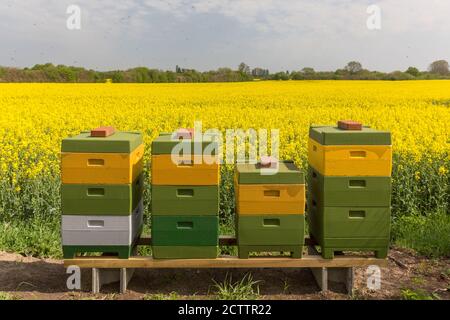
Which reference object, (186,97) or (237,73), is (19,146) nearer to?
(186,97)

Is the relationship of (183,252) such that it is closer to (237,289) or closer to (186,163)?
(237,289)

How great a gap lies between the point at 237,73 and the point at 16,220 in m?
34.5

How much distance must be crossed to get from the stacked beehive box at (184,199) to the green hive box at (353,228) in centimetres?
115

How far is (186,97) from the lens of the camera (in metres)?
22.3

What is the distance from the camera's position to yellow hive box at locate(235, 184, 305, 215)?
4723mm

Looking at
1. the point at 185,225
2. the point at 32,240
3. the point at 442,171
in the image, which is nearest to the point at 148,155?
the point at 32,240

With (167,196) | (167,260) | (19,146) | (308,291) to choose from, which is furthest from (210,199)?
(19,146)

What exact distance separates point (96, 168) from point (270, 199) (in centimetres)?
178

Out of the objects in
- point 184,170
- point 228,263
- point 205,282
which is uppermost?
point 184,170

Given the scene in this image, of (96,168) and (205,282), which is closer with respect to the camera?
(96,168)

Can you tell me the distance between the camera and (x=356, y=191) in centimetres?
477

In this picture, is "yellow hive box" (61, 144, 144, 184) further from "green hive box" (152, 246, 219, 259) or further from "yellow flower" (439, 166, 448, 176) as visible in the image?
"yellow flower" (439, 166, 448, 176)

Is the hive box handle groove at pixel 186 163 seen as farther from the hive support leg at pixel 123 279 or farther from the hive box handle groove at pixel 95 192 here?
the hive support leg at pixel 123 279

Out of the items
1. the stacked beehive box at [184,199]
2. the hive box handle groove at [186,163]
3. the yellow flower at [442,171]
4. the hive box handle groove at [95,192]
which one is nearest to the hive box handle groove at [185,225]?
the stacked beehive box at [184,199]
